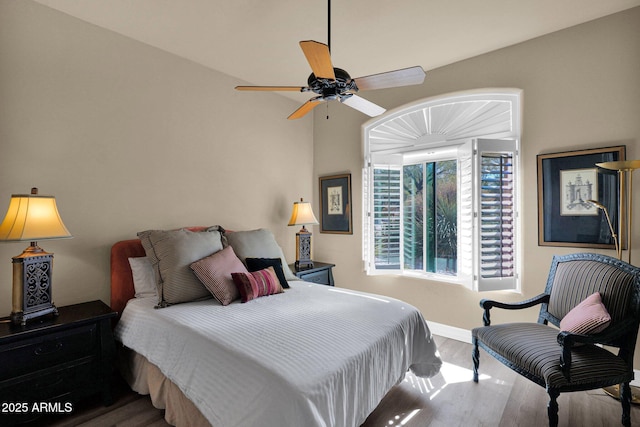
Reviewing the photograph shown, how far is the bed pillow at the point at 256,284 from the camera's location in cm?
231

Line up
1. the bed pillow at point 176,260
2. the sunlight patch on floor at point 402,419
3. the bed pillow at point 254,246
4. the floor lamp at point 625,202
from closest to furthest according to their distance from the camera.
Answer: the sunlight patch on floor at point 402,419 < the floor lamp at point 625,202 < the bed pillow at point 176,260 < the bed pillow at point 254,246

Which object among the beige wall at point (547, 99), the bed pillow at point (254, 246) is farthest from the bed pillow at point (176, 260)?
the beige wall at point (547, 99)

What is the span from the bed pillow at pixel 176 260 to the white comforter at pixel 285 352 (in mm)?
102

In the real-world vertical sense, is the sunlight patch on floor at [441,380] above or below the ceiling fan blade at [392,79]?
below

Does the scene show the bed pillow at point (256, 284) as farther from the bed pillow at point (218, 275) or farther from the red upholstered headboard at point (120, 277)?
the red upholstered headboard at point (120, 277)

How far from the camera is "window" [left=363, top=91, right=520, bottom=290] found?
2.87 meters

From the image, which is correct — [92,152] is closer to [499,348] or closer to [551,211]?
[499,348]

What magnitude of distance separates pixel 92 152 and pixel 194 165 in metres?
0.85

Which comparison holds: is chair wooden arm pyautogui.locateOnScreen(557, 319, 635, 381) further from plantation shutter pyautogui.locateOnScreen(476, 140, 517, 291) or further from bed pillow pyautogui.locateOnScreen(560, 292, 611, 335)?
plantation shutter pyautogui.locateOnScreen(476, 140, 517, 291)

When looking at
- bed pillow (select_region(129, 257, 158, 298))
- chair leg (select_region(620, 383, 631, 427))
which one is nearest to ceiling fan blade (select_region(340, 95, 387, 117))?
bed pillow (select_region(129, 257, 158, 298))

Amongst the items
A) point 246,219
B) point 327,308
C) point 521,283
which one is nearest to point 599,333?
point 521,283

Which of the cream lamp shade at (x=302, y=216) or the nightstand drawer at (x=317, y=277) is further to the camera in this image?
the cream lamp shade at (x=302, y=216)

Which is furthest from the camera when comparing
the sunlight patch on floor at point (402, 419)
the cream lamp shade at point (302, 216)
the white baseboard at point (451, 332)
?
the cream lamp shade at point (302, 216)

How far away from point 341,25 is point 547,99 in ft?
6.22
